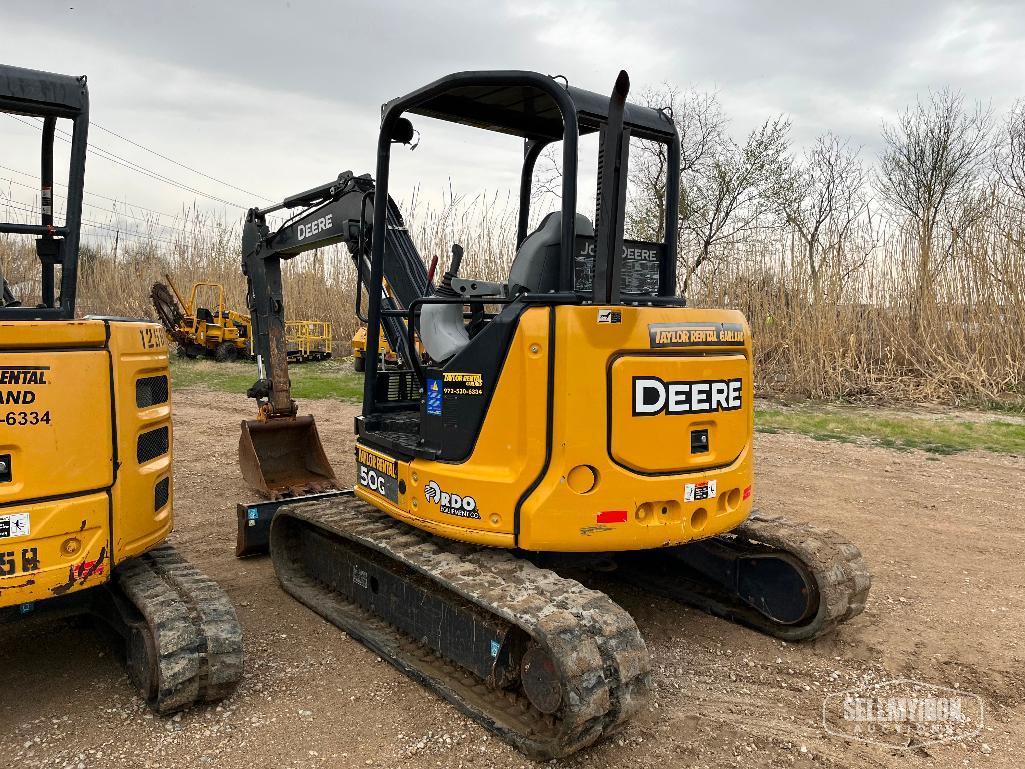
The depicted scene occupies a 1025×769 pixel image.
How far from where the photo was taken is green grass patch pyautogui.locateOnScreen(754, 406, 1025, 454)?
31.0 ft

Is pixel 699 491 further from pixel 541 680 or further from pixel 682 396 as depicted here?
pixel 541 680

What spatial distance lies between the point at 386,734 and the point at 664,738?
1194mm

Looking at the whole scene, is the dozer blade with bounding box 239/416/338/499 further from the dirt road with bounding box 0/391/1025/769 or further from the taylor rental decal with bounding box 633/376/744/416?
the taylor rental decal with bounding box 633/376/744/416

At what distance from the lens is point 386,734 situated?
333 centimetres

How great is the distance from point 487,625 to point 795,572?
181 centimetres

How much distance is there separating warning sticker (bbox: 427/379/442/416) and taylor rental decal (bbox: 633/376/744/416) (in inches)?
39.6

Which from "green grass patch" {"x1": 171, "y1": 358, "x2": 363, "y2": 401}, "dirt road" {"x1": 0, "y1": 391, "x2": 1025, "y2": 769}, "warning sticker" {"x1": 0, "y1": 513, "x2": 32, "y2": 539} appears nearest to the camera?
"warning sticker" {"x1": 0, "y1": 513, "x2": 32, "y2": 539}

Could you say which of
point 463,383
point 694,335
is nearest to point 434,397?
point 463,383

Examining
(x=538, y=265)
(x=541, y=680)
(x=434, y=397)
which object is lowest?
(x=541, y=680)

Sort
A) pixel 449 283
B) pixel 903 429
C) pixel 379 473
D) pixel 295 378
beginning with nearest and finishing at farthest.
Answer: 1. pixel 449 283
2. pixel 379 473
3. pixel 903 429
4. pixel 295 378

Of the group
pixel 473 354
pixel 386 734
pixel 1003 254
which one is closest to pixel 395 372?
pixel 473 354

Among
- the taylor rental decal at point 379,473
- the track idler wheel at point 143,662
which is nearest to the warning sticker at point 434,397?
the taylor rental decal at point 379,473

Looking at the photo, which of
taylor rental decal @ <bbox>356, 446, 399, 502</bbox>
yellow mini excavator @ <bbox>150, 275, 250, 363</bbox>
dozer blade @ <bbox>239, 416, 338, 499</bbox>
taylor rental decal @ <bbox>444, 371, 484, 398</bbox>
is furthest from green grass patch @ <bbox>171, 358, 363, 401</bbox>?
taylor rental decal @ <bbox>444, 371, 484, 398</bbox>

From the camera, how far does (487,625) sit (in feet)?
11.3
